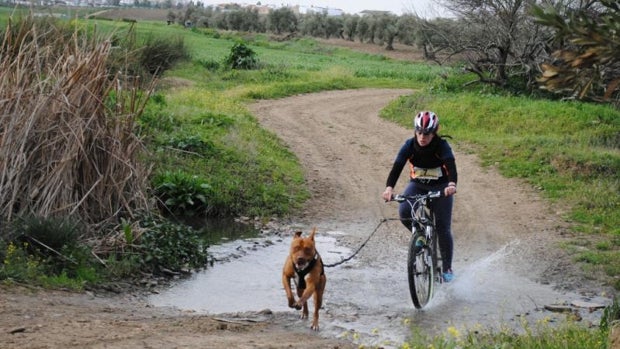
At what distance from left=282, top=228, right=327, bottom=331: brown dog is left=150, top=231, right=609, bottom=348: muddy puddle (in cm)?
47

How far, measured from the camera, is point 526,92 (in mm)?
27469

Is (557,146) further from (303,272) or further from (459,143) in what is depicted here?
(303,272)

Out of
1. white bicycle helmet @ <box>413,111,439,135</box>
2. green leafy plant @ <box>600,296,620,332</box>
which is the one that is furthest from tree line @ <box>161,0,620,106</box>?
green leafy plant @ <box>600,296,620,332</box>

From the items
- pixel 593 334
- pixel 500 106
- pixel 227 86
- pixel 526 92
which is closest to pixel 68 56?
pixel 593 334

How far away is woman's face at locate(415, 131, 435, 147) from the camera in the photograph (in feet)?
31.6

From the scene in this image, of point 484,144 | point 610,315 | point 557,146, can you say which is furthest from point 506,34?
point 610,315

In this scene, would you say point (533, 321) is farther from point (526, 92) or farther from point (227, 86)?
point (227, 86)

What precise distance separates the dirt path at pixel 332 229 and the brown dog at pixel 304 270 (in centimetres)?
35

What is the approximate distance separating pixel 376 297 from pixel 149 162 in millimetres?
5318

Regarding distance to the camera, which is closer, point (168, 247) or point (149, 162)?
point (168, 247)

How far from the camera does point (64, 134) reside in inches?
434

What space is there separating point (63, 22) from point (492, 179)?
28.0ft

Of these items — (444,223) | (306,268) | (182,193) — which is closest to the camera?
(306,268)

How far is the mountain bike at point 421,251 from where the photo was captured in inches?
360
